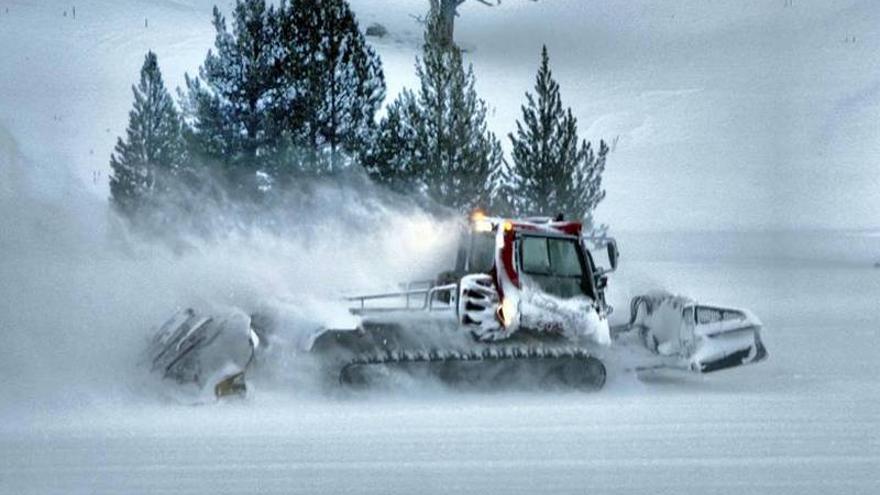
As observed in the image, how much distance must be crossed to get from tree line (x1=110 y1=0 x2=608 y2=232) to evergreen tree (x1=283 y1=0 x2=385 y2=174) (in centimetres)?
3

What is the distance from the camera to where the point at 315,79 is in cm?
3800

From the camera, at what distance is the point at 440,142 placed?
3931 cm

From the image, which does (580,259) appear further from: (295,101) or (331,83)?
(295,101)

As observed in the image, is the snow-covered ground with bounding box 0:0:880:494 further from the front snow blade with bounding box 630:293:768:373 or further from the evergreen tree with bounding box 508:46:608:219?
the evergreen tree with bounding box 508:46:608:219

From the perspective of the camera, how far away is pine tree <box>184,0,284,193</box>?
3847 centimetres

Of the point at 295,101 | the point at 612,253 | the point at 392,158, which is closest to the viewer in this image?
the point at 612,253

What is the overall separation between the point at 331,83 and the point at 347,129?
48.2 inches

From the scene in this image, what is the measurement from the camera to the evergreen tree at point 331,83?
3819cm

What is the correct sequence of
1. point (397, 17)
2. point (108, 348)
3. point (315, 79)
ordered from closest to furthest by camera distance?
point (108, 348) → point (315, 79) → point (397, 17)

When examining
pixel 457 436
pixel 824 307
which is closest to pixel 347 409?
pixel 457 436

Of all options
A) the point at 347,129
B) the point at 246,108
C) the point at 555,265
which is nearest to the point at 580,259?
the point at 555,265

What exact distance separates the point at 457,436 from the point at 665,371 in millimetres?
5337

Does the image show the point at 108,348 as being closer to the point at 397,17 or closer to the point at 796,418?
the point at 796,418

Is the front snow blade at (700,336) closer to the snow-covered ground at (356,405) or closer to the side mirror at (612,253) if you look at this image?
the snow-covered ground at (356,405)
